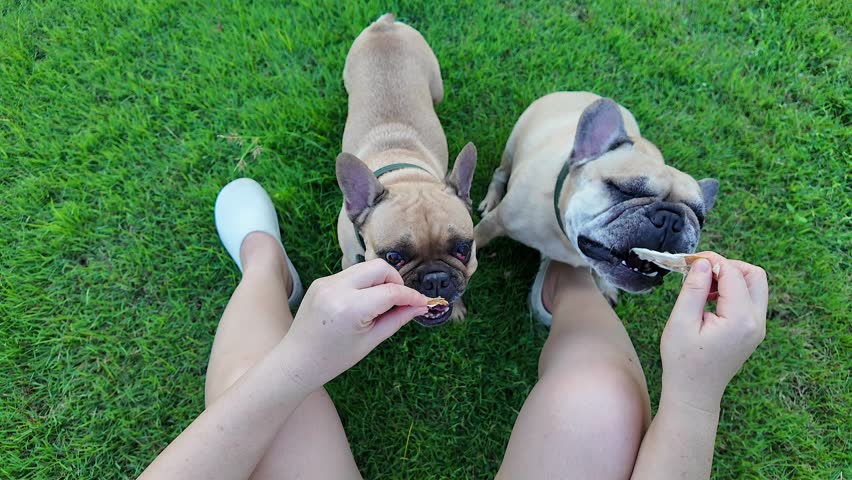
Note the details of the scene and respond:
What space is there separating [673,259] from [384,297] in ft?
3.73

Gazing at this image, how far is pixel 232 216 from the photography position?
311 cm

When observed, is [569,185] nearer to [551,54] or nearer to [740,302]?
[740,302]

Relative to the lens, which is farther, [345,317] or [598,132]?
[598,132]

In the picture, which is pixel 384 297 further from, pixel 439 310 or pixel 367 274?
pixel 439 310

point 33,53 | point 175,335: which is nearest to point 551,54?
point 175,335

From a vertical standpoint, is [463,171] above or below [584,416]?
above

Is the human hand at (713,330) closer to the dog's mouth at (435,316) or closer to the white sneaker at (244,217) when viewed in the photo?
the dog's mouth at (435,316)

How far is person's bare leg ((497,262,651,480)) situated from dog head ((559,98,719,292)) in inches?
14.6

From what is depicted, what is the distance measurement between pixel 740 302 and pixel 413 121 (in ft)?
6.73

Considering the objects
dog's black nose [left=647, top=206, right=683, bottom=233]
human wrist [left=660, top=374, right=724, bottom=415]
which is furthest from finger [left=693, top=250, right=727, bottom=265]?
human wrist [left=660, top=374, right=724, bottom=415]

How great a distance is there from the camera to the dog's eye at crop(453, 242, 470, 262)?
239 centimetres

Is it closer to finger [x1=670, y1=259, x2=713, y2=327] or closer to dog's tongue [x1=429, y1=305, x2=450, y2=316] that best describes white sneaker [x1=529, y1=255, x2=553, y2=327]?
dog's tongue [x1=429, y1=305, x2=450, y2=316]

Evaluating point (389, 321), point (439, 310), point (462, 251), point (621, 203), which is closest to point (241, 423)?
point (389, 321)

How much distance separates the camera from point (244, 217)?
3.06m
